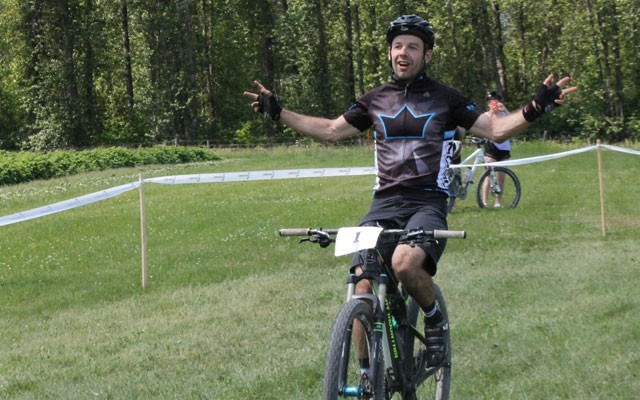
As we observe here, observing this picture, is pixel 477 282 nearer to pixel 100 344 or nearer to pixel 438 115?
pixel 100 344

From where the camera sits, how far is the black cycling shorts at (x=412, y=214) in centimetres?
538

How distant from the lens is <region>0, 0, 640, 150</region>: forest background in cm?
5959

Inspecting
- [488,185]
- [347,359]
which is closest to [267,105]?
[347,359]

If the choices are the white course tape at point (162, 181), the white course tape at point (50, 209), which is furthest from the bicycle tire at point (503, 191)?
the white course tape at point (50, 209)

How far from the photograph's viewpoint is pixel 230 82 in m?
73.7

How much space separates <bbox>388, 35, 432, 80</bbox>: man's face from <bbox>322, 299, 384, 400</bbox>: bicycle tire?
61.2 inches

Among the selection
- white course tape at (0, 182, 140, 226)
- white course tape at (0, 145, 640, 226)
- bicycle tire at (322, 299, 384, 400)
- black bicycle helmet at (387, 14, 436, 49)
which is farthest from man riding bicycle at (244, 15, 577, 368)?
white course tape at (0, 182, 140, 226)

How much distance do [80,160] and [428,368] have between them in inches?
1527

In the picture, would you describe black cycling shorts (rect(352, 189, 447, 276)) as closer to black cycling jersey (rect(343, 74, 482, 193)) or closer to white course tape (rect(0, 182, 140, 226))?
black cycling jersey (rect(343, 74, 482, 193))

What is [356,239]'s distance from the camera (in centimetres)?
496

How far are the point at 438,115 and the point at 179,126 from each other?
60.8 meters

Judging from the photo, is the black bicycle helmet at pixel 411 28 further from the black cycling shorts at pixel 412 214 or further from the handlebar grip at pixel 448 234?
the handlebar grip at pixel 448 234

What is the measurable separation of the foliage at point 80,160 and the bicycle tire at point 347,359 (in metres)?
36.1

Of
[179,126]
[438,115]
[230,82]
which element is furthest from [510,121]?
[230,82]
